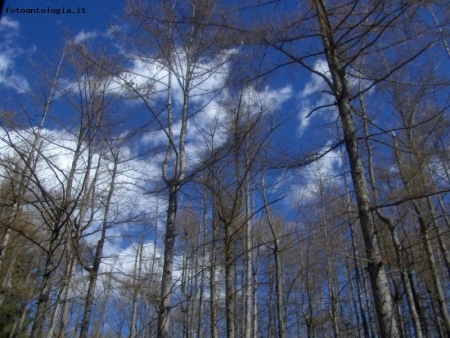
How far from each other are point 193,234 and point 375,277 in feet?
45.2

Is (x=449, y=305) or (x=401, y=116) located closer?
(x=401, y=116)

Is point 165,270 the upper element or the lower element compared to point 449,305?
lower

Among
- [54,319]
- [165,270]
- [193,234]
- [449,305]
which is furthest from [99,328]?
[165,270]

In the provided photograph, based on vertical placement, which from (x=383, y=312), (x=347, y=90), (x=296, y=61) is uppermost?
(x=296, y=61)

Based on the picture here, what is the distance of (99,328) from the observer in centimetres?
2789

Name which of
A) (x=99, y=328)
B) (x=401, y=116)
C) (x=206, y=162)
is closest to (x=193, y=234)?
(x=401, y=116)

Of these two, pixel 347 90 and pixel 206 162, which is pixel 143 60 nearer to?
pixel 206 162

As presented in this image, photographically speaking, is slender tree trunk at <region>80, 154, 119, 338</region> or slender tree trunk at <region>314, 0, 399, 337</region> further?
slender tree trunk at <region>80, 154, 119, 338</region>

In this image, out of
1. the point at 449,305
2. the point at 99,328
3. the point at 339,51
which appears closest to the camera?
the point at 339,51

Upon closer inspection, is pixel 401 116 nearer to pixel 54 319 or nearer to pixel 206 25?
pixel 206 25

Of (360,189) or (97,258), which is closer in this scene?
(360,189)

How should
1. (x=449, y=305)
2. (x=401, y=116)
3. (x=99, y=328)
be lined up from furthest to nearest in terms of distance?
(x=99, y=328) < (x=449, y=305) < (x=401, y=116)

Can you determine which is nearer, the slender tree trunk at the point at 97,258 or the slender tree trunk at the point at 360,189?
the slender tree trunk at the point at 360,189

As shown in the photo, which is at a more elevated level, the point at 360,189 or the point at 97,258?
the point at 97,258
